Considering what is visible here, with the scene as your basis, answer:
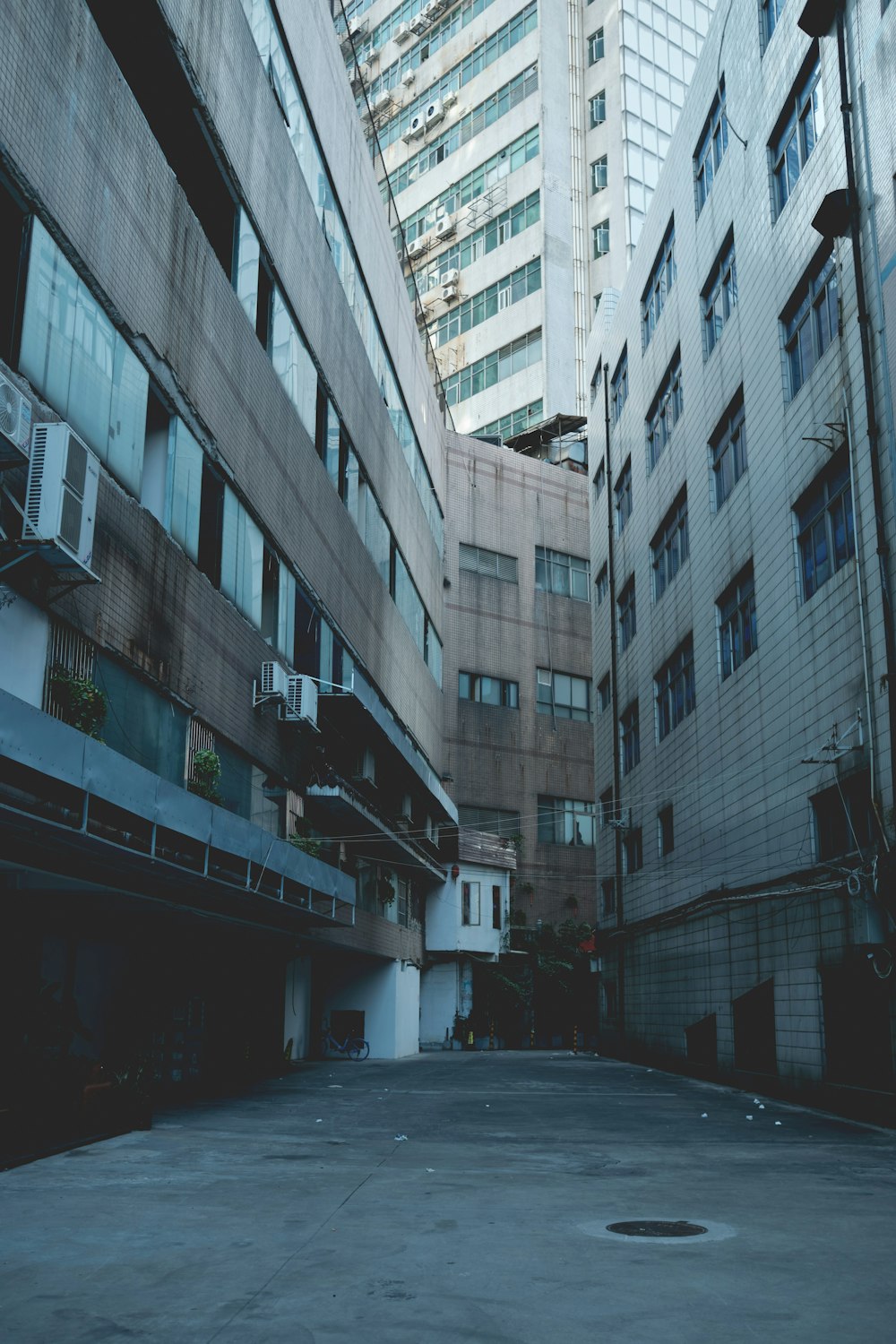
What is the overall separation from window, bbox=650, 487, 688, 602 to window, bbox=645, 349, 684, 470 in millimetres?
2151

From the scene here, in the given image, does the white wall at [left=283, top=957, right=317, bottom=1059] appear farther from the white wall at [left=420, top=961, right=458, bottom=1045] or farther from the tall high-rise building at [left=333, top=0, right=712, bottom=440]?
the tall high-rise building at [left=333, top=0, right=712, bottom=440]

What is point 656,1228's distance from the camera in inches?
330

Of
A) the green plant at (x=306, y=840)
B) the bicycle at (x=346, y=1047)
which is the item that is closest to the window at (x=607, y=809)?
the bicycle at (x=346, y=1047)

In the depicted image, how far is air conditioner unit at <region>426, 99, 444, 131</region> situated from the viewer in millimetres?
67875

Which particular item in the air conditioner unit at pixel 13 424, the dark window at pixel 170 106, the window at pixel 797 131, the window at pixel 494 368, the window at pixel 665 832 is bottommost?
the window at pixel 665 832

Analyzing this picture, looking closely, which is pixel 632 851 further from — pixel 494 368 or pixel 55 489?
pixel 494 368

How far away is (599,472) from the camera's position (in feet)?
145

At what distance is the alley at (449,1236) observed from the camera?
5.88 m

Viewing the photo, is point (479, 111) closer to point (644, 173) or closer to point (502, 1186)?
point (644, 173)

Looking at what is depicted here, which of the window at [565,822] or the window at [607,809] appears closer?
the window at [607,809]

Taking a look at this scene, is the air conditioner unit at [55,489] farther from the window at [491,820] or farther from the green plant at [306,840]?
the window at [491,820]

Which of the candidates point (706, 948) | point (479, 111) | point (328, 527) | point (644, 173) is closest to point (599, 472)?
point (328, 527)

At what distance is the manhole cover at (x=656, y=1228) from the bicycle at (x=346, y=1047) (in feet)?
83.3

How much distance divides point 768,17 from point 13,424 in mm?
19846
